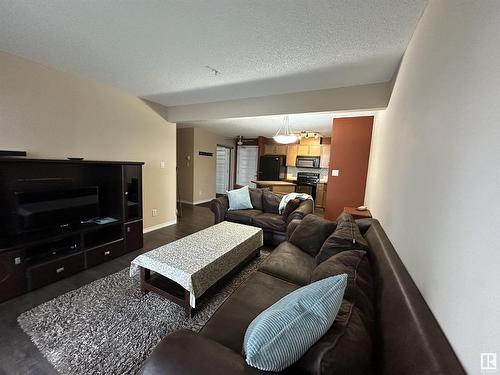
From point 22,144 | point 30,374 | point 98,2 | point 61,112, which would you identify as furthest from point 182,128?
point 30,374

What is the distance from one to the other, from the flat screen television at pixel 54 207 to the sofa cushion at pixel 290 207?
9.04 feet

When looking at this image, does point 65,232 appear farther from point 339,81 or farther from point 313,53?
point 339,81

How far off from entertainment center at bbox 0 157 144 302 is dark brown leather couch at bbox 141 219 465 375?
210 centimetres

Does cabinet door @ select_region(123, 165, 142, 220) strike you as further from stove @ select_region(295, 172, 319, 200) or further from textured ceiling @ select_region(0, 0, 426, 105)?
stove @ select_region(295, 172, 319, 200)

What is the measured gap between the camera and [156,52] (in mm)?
2035

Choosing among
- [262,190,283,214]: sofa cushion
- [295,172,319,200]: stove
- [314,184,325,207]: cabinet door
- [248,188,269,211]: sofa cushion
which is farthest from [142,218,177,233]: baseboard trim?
[314,184,325,207]: cabinet door

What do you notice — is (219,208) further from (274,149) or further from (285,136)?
(274,149)

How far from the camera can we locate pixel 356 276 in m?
1.16

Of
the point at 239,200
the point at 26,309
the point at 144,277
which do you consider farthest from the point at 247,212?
the point at 26,309

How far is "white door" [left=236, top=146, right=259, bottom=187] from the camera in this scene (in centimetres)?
774

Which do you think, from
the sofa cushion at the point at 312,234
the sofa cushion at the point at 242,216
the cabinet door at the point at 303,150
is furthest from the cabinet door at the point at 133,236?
the cabinet door at the point at 303,150

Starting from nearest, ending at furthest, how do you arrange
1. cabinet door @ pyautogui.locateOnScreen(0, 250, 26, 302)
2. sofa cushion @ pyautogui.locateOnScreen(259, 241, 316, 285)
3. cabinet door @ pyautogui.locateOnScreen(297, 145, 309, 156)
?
sofa cushion @ pyautogui.locateOnScreen(259, 241, 316, 285), cabinet door @ pyautogui.locateOnScreen(0, 250, 26, 302), cabinet door @ pyautogui.locateOnScreen(297, 145, 309, 156)

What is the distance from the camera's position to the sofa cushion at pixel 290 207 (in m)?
3.39

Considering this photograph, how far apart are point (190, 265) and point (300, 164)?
575 cm
